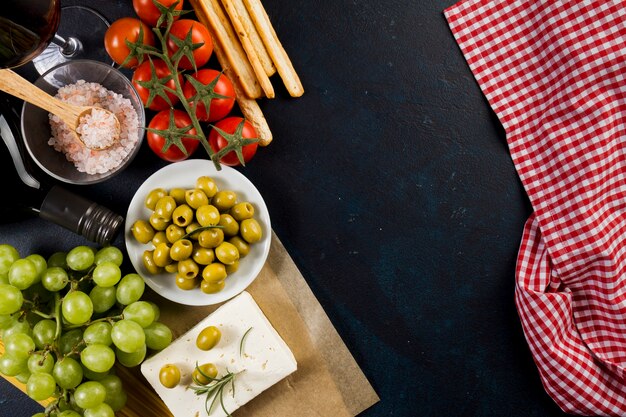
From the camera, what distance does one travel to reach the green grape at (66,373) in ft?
3.63

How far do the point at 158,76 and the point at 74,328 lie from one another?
51 cm

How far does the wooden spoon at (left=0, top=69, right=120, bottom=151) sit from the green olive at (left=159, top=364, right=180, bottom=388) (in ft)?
1.46

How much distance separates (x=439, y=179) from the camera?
1.38m

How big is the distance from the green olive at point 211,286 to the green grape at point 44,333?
0.28m

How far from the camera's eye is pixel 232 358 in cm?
127

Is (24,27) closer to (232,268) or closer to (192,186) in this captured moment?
(192,186)

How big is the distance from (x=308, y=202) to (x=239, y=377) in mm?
392

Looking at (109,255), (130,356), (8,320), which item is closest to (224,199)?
(109,255)

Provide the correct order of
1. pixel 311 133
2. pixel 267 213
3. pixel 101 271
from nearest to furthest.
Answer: pixel 101 271, pixel 267 213, pixel 311 133

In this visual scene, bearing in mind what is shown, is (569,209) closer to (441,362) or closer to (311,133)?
(441,362)

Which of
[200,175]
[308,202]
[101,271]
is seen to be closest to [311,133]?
[308,202]

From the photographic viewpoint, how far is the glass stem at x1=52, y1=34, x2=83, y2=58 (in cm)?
130

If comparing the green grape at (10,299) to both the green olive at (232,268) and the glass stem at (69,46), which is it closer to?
the green olive at (232,268)

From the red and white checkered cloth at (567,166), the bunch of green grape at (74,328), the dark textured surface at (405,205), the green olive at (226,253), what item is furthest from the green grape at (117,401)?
the red and white checkered cloth at (567,166)
